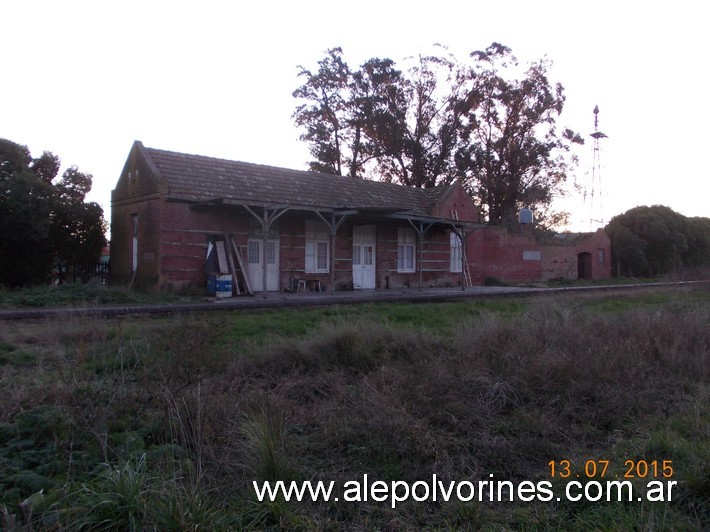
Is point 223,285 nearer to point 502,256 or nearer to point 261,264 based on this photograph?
point 261,264

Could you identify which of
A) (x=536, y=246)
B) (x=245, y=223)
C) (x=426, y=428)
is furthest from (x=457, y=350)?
(x=536, y=246)

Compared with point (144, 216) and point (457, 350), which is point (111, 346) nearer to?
point (457, 350)

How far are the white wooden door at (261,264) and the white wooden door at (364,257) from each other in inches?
160

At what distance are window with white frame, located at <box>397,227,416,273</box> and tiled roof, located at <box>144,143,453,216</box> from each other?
1304mm

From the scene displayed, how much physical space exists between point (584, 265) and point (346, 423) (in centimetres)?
3640

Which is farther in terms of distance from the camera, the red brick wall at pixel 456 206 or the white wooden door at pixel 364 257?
the red brick wall at pixel 456 206

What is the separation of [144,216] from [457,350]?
1506 cm

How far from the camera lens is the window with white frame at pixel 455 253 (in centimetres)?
2958

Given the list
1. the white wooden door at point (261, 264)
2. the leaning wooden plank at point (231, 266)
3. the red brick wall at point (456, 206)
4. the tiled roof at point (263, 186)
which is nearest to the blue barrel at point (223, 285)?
the leaning wooden plank at point (231, 266)

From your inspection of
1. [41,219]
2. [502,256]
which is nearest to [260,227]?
[41,219]

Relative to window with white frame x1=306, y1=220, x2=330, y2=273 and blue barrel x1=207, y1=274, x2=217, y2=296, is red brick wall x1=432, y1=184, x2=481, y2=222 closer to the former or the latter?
window with white frame x1=306, y1=220, x2=330, y2=273

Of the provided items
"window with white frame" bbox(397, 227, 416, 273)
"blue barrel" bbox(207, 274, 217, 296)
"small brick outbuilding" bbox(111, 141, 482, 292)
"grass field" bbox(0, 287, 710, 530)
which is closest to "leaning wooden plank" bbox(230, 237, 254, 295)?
"small brick outbuilding" bbox(111, 141, 482, 292)

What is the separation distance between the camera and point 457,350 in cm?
786
